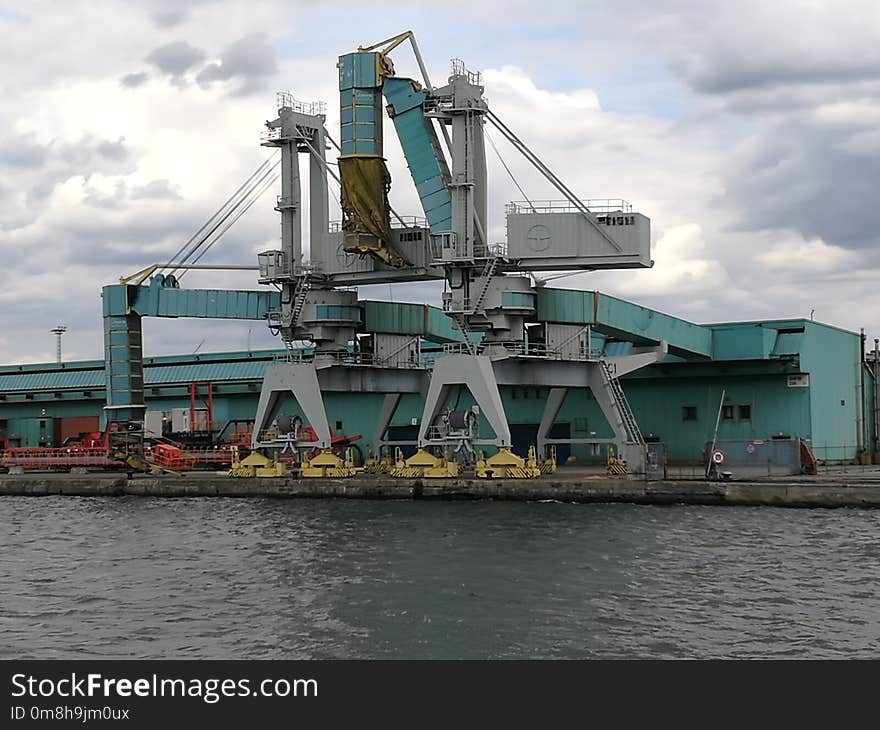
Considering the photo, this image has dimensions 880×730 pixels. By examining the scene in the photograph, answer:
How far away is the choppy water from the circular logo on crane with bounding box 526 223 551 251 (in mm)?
13446

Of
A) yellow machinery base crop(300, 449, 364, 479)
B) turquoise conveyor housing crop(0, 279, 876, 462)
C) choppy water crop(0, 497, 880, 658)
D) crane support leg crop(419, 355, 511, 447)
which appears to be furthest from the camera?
turquoise conveyor housing crop(0, 279, 876, 462)

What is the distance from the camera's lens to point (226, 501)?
191ft

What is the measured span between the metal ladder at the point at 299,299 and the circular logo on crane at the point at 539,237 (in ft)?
42.1

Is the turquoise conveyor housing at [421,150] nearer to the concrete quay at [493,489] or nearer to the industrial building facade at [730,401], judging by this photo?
the industrial building facade at [730,401]

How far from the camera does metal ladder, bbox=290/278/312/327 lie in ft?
207

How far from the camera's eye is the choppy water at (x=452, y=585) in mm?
24484

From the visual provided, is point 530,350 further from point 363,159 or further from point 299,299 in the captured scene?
point 299,299

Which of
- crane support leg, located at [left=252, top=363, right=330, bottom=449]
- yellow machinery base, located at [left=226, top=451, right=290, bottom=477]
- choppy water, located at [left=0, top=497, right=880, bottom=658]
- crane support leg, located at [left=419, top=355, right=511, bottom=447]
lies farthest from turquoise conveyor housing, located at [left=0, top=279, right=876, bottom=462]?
choppy water, located at [left=0, top=497, right=880, bottom=658]

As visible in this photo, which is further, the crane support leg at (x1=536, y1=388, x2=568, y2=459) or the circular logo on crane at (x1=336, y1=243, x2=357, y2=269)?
the crane support leg at (x1=536, y1=388, x2=568, y2=459)

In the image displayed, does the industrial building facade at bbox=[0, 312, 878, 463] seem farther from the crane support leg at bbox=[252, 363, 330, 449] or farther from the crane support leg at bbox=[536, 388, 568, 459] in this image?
the crane support leg at bbox=[252, 363, 330, 449]

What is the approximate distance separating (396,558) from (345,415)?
1643 inches

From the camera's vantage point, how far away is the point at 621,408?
5900cm

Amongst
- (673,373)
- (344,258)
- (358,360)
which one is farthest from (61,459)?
(673,373)

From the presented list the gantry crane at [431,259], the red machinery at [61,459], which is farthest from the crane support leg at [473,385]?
the red machinery at [61,459]
